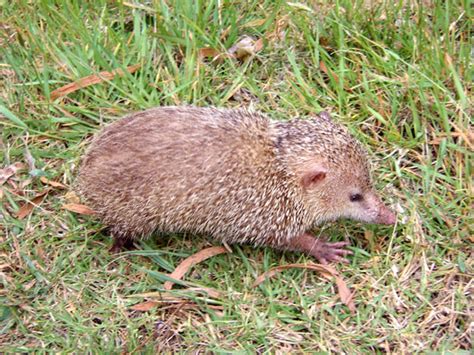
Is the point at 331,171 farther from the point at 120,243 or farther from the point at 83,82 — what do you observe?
the point at 83,82

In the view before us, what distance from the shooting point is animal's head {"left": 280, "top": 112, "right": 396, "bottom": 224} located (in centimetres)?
447

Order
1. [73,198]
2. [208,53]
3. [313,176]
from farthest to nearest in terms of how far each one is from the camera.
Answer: [208,53], [73,198], [313,176]

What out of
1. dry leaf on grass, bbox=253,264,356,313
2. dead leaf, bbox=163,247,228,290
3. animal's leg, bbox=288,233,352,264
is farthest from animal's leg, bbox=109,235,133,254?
animal's leg, bbox=288,233,352,264

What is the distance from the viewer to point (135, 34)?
213 inches

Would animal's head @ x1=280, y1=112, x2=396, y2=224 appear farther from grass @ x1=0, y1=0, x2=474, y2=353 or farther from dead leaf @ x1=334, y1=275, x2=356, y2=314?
dead leaf @ x1=334, y1=275, x2=356, y2=314

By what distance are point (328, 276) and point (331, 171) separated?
662mm

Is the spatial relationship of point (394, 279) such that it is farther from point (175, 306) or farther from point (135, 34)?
point (135, 34)

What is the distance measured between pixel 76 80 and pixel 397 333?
2.84 metres

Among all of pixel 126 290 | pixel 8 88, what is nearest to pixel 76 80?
pixel 8 88

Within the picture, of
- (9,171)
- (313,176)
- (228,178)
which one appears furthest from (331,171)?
(9,171)

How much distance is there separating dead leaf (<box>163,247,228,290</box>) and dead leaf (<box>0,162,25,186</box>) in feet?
4.57

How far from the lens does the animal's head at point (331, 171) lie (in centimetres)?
447

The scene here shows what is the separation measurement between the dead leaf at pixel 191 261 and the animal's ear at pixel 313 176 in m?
0.68

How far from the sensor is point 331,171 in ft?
14.7
